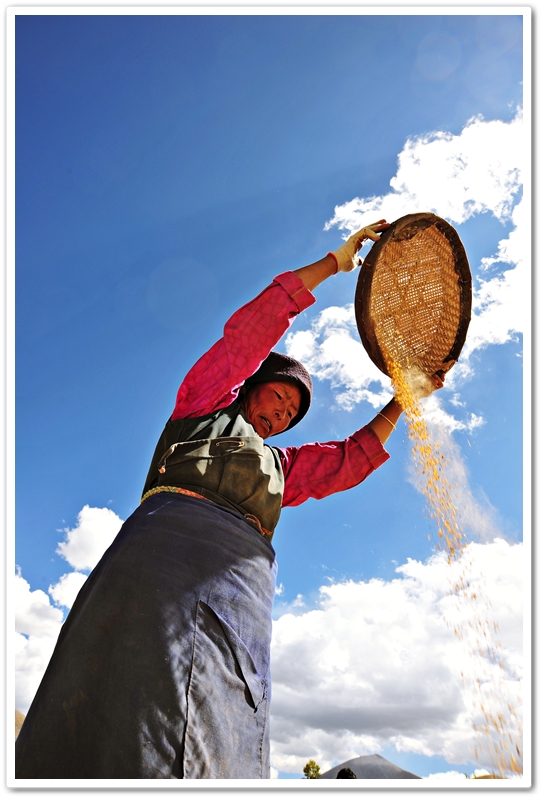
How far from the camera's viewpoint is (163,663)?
1.80 meters

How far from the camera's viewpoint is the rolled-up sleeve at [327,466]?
9.80 feet

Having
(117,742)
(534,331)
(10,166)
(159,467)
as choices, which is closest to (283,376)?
(159,467)

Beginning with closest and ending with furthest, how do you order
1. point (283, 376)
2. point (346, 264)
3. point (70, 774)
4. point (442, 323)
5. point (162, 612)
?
point (70, 774), point (162, 612), point (346, 264), point (283, 376), point (442, 323)

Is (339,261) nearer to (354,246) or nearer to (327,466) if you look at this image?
(354,246)

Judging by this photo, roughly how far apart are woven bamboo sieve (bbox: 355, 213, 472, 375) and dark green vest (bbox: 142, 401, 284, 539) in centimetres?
85

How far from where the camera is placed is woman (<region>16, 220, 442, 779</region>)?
1.71m

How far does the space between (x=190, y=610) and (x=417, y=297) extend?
1.88 meters

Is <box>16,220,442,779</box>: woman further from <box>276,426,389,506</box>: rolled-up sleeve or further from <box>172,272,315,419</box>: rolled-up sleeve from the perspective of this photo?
<box>276,426,389,506</box>: rolled-up sleeve

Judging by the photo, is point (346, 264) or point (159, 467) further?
point (346, 264)

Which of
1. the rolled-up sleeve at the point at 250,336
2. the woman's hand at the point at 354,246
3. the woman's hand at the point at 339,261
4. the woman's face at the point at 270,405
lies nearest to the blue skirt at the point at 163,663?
the rolled-up sleeve at the point at 250,336

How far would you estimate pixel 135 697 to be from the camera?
68.6 inches

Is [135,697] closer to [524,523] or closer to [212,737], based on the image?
[212,737]
